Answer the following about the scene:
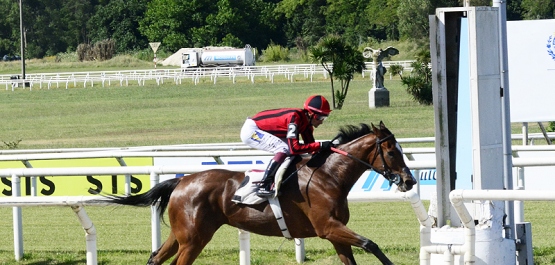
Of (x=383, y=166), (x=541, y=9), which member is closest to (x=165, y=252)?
(x=383, y=166)

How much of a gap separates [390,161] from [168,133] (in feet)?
55.5

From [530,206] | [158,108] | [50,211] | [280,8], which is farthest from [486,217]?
[280,8]

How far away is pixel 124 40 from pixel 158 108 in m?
39.3

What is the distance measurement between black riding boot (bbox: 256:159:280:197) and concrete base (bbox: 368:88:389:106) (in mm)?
20233

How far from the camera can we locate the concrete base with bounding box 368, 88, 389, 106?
25897mm

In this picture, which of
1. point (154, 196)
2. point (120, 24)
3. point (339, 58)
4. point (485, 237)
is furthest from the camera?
point (120, 24)

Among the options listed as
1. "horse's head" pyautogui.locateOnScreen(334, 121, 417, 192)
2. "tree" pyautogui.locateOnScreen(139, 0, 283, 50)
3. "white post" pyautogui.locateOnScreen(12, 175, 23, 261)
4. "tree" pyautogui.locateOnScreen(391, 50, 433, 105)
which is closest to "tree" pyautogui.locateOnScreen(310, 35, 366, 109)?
"tree" pyautogui.locateOnScreen(391, 50, 433, 105)

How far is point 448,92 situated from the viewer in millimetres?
5594

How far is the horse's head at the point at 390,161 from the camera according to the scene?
18.7ft

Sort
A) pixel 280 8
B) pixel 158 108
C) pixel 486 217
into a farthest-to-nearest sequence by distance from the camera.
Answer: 1. pixel 280 8
2. pixel 158 108
3. pixel 486 217

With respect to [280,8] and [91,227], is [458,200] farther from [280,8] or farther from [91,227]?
[280,8]

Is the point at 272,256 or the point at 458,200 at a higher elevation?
→ the point at 458,200

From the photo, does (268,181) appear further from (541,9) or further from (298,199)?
(541,9)

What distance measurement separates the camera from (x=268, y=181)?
19.0 ft
